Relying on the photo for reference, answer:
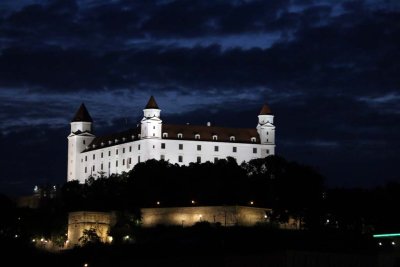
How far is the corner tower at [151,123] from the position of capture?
127 meters

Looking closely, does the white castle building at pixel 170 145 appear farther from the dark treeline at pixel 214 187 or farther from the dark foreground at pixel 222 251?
the dark foreground at pixel 222 251

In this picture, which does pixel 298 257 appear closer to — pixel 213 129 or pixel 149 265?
pixel 149 265

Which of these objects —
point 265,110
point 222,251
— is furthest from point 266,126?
point 222,251

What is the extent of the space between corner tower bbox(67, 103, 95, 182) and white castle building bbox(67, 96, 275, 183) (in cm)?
35

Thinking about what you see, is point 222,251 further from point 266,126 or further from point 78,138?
point 78,138

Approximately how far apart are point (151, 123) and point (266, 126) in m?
12.6

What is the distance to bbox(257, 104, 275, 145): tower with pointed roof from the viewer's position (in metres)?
132

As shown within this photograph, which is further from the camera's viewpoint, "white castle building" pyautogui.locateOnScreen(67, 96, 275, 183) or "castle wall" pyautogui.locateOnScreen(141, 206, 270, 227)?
"white castle building" pyautogui.locateOnScreen(67, 96, 275, 183)

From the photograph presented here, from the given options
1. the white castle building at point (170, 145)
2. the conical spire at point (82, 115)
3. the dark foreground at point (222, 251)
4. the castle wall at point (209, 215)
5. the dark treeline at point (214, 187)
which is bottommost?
the dark foreground at point (222, 251)

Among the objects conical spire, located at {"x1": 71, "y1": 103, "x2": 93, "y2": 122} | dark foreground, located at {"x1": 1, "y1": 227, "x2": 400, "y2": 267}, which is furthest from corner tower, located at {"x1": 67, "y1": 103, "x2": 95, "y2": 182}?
dark foreground, located at {"x1": 1, "y1": 227, "x2": 400, "y2": 267}

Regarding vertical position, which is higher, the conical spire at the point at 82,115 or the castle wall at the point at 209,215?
the conical spire at the point at 82,115

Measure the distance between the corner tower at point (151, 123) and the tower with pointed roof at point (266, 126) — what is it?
10783 mm

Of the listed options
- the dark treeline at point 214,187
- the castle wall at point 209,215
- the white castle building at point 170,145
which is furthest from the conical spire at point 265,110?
the castle wall at point 209,215

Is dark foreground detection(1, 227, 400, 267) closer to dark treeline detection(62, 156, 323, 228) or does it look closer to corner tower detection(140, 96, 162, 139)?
dark treeline detection(62, 156, 323, 228)
